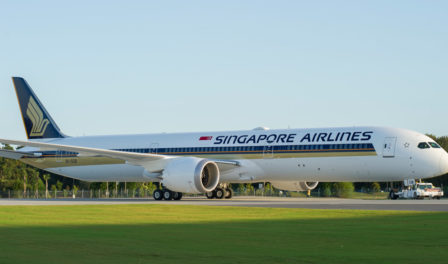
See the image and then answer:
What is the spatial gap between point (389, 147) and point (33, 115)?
83.9 ft

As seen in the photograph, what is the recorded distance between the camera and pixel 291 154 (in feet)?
121

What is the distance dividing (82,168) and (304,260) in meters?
36.4

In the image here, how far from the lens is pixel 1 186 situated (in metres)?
96.4

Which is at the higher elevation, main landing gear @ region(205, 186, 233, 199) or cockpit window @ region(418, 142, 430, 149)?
cockpit window @ region(418, 142, 430, 149)

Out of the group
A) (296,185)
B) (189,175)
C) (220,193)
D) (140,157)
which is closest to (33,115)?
(140,157)

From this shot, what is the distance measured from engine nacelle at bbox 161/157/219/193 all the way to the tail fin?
13990mm

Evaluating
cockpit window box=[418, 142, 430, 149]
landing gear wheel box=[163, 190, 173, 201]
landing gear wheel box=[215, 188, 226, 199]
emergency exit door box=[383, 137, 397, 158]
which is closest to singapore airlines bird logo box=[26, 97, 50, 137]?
landing gear wheel box=[163, 190, 173, 201]

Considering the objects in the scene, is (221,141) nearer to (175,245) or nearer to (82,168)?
(82,168)

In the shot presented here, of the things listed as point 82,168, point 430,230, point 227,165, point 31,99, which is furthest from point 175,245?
point 31,99

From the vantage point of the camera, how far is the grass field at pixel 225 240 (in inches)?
388

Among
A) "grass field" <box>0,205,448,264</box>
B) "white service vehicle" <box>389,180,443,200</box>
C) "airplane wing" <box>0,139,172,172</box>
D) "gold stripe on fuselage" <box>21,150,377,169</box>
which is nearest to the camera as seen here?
"grass field" <box>0,205,448,264</box>

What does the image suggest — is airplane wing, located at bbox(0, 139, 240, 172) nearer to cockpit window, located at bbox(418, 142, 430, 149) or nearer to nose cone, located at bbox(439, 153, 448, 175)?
cockpit window, located at bbox(418, 142, 430, 149)

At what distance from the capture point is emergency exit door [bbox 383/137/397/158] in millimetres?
34188

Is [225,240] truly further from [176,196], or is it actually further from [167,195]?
[167,195]
